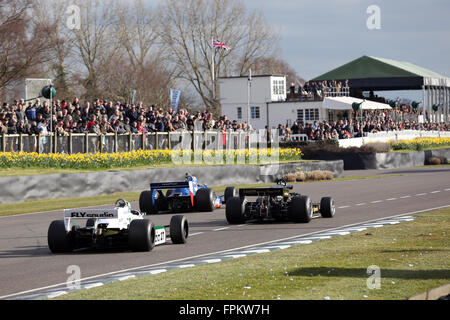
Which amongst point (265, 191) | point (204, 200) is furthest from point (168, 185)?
point (265, 191)

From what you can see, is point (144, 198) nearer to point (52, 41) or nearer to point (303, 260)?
point (303, 260)

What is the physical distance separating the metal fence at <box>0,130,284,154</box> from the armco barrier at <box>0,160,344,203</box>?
2.88 metres

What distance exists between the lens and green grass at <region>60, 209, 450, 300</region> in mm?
8898

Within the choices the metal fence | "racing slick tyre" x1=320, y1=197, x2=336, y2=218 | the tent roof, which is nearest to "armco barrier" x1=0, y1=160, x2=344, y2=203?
the metal fence

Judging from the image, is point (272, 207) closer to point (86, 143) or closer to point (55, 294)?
point (55, 294)

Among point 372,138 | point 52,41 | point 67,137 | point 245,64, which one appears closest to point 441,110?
point 245,64

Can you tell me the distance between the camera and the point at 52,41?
41.7m

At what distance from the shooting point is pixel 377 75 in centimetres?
8506

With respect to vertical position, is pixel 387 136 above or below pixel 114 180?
above

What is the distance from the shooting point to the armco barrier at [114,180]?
82.6 feet

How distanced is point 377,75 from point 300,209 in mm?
69787

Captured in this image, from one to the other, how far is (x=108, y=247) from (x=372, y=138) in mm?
42873

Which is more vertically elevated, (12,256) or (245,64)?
(245,64)

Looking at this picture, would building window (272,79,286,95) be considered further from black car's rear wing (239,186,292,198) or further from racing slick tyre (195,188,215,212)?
black car's rear wing (239,186,292,198)
